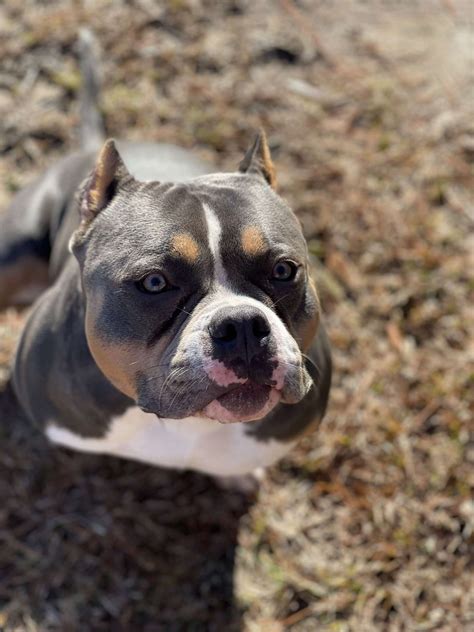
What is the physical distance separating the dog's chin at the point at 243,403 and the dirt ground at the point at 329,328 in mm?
1938

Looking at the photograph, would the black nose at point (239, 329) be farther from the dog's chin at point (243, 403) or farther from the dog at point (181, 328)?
the dog's chin at point (243, 403)

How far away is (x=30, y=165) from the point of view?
6246 millimetres

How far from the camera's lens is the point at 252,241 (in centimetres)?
338

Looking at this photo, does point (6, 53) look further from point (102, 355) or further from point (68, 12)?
point (102, 355)

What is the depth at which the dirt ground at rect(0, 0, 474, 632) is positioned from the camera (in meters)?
4.88

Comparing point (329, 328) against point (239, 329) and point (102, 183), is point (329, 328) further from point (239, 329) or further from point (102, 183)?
point (239, 329)

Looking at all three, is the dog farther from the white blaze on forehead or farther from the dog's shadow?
the dog's shadow

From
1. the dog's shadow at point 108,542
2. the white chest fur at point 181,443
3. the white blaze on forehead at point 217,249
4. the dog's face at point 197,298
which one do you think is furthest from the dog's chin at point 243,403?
the dog's shadow at point 108,542

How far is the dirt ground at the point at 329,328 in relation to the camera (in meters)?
4.88

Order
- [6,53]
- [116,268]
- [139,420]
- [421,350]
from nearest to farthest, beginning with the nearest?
[116,268] → [139,420] → [421,350] → [6,53]

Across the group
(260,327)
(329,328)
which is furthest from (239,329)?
(329,328)

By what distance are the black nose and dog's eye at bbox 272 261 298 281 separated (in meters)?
0.35

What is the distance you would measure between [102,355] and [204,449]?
35.1 inches

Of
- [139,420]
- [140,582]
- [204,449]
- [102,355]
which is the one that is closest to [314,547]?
[140,582]
